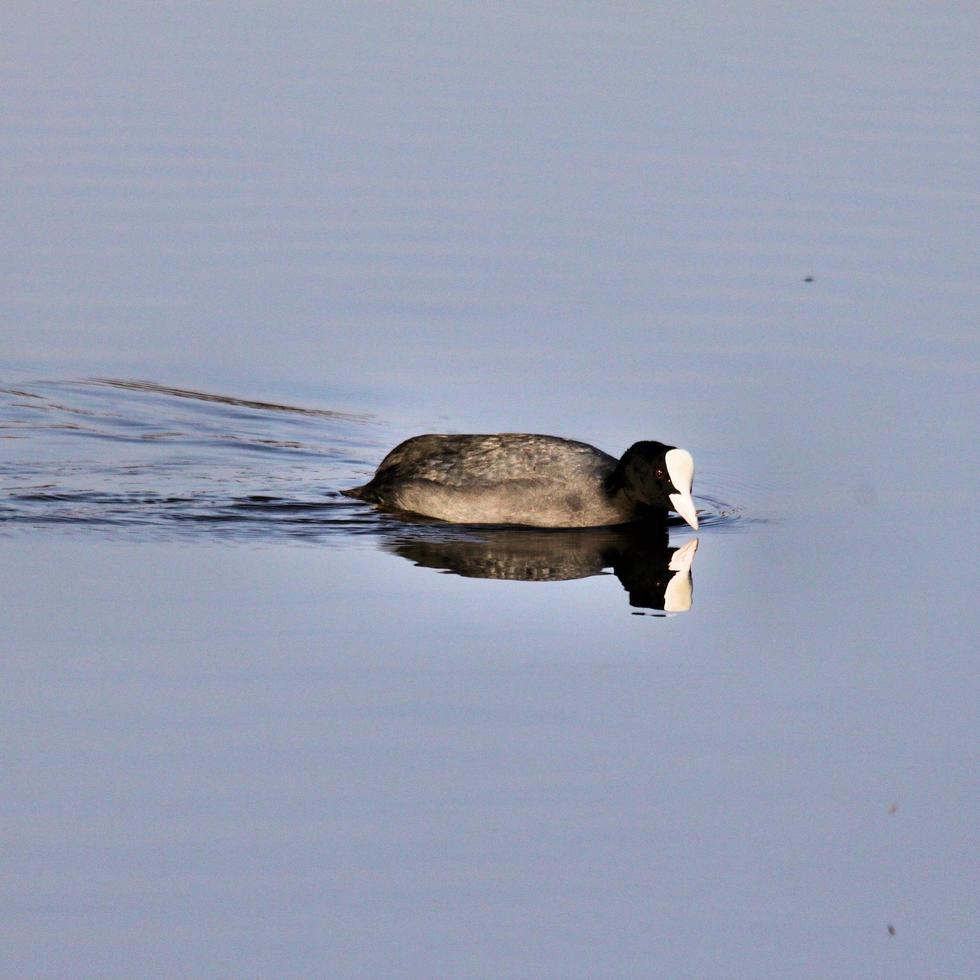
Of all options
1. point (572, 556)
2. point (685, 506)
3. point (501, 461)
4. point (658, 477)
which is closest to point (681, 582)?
point (572, 556)

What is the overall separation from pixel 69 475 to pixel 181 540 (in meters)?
1.71

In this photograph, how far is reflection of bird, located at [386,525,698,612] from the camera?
36.2 ft

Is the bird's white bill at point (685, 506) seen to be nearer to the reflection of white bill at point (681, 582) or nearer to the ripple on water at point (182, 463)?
the reflection of white bill at point (681, 582)

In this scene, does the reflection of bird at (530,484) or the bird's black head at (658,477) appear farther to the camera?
the reflection of bird at (530,484)

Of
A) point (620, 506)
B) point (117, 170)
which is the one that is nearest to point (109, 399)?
point (620, 506)

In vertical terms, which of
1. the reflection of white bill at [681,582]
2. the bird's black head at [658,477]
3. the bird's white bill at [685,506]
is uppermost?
the bird's black head at [658,477]

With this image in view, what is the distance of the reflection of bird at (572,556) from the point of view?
36.2ft

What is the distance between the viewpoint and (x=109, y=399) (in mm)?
14102

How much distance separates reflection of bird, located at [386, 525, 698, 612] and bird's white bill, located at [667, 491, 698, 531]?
5.7 inches

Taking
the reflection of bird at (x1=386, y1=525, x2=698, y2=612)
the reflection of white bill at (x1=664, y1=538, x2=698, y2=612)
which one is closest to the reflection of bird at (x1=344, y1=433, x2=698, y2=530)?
the reflection of bird at (x1=386, y1=525, x2=698, y2=612)

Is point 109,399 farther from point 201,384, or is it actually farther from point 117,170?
point 117,170

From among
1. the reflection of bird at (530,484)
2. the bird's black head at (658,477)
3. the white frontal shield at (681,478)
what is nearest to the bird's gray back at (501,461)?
the reflection of bird at (530,484)

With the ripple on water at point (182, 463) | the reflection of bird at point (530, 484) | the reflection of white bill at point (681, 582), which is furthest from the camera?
the reflection of bird at point (530, 484)

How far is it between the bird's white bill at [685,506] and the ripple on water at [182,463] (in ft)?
0.95
